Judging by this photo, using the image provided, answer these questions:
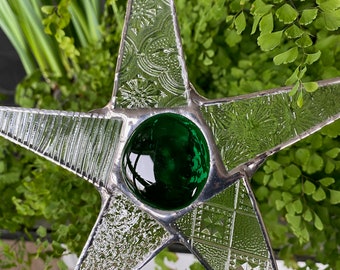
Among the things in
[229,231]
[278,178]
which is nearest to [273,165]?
[278,178]

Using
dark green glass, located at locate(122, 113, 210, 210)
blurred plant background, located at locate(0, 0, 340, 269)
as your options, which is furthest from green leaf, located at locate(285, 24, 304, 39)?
dark green glass, located at locate(122, 113, 210, 210)

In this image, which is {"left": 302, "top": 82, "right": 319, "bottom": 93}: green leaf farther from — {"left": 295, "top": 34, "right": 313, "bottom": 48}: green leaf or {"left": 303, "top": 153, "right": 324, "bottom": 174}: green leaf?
{"left": 303, "top": 153, "right": 324, "bottom": 174}: green leaf

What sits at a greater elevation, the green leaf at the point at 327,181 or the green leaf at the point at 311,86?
the green leaf at the point at 311,86

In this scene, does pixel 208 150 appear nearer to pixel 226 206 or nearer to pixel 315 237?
pixel 226 206

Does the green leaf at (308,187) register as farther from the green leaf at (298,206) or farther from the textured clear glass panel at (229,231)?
the textured clear glass panel at (229,231)

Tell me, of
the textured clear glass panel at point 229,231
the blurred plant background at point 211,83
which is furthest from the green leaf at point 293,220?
the textured clear glass panel at point 229,231

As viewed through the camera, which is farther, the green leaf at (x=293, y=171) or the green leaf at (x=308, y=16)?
the green leaf at (x=293, y=171)

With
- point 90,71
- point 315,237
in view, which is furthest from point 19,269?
point 315,237
